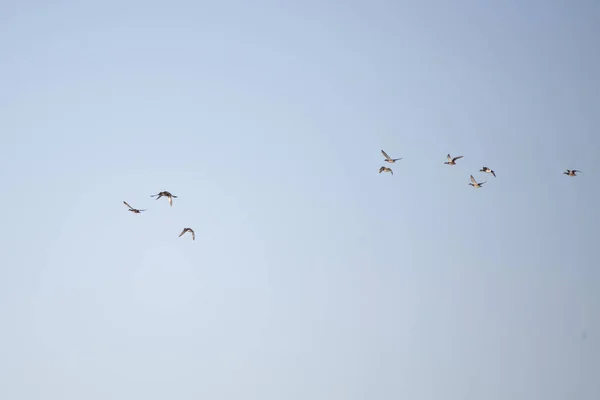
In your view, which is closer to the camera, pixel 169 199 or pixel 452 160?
pixel 169 199

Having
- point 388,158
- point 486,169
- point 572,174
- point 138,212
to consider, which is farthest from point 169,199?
point 572,174

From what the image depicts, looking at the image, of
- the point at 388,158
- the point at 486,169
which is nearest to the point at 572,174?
the point at 486,169

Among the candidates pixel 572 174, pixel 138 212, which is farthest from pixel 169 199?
pixel 572 174

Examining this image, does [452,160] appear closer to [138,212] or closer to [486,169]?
[486,169]

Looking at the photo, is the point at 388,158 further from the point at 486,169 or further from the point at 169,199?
the point at 169,199

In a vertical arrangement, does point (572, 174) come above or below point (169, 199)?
above

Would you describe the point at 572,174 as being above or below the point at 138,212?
above

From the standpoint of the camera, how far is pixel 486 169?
161 m

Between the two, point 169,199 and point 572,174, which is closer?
point 169,199

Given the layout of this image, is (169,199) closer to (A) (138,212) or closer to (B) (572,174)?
(A) (138,212)

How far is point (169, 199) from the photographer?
6048 inches

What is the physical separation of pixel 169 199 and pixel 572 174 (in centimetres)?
6460

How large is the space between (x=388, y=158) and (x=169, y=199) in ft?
119

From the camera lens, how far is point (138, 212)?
160500 mm
